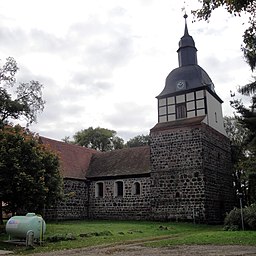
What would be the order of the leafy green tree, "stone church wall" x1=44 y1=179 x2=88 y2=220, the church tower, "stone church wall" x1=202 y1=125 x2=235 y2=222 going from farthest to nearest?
the leafy green tree → "stone church wall" x1=44 y1=179 x2=88 y2=220 → "stone church wall" x1=202 y1=125 x2=235 y2=222 → the church tower

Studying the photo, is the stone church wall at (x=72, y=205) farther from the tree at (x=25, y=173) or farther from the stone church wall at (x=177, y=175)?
the tree at (x=25, y=173)

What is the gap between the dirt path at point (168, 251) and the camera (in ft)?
34.6

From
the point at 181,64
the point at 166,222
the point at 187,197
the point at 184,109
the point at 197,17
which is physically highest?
the point at 181,64

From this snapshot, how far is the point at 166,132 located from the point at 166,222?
268 inches

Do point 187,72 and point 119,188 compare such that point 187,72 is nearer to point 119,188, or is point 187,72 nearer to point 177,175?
point 177,175

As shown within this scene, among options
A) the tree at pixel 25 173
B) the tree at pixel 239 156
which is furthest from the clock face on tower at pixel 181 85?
the tree at pixel 25 173

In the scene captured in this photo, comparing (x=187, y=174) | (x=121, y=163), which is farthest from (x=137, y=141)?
(x=187, y=174)

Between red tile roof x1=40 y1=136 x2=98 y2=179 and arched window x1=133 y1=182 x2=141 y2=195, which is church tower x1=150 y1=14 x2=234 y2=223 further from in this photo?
red tile roof x1=40 y1=136 x2=98 y2=179

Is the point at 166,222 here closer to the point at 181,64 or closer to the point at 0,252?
the point at 181,64

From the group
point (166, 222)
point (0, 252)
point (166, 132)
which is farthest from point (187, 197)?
point (0, 252)

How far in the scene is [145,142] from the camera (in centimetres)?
5112

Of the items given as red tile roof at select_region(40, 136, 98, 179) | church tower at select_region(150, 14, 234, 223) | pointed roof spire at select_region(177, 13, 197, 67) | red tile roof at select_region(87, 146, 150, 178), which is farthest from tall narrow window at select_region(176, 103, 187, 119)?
red tile roof at select_region(40, 136, 98, 179)

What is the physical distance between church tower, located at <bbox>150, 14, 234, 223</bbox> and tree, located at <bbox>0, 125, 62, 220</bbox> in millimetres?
10527

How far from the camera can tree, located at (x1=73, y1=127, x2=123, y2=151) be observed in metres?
48.7
